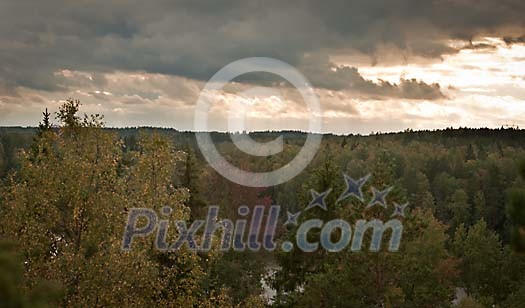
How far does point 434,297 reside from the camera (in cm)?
2697

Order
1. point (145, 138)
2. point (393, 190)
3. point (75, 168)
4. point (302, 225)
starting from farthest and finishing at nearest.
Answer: point (302, 225)
point (393, 190)
point (145, 138)
point (75, 168)

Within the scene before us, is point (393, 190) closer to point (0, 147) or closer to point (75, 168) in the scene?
point (75, 168)

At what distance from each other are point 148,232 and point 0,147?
13325 centimetres

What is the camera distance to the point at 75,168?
16047 mm

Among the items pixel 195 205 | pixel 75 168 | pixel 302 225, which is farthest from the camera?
pixel 195 205

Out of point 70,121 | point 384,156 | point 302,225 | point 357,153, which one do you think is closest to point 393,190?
point 384,156

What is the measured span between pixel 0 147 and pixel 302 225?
126663mm

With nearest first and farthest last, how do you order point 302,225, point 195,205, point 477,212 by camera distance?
point 302,225 < point 195,205 < point 477,212

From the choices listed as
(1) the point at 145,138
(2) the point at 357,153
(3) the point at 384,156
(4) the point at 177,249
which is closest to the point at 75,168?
(1) the point at 145,138

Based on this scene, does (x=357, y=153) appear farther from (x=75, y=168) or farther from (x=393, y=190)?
(x=75, y=168)

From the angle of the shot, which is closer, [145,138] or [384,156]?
[145,138]

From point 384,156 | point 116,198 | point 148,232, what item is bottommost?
point 148,232

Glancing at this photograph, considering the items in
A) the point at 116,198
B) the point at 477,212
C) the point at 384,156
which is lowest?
the point at 477,212

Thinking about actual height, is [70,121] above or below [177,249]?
above
